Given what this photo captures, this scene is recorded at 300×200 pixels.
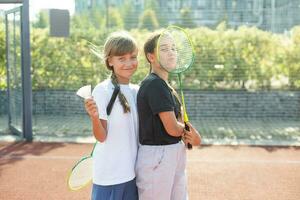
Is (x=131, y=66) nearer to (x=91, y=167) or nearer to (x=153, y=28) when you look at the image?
(x=91, y=167)

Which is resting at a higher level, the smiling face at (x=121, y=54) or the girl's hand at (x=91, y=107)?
the smiling face at (x=121, y=54)

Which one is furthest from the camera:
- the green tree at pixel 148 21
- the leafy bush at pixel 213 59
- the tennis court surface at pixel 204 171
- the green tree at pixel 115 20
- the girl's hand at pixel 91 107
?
the green tree at pixel 115 20

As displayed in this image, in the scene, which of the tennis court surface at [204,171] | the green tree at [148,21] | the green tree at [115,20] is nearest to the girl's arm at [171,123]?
the tennis court surface at [204,171]

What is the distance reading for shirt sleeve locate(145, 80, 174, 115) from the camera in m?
2.48

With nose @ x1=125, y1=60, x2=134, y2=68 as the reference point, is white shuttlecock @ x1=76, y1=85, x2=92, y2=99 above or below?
below

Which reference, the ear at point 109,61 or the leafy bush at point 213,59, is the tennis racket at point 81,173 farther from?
the leafy bush at point 213,59

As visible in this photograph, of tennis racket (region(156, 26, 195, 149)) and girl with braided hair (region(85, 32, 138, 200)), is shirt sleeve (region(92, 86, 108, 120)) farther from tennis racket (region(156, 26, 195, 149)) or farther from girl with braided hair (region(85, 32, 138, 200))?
tennis racket (region(156, 26, 195, 149))

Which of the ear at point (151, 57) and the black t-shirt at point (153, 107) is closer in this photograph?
the black t-shirt at point (153, 107)

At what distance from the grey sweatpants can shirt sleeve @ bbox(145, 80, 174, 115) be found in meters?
0.22

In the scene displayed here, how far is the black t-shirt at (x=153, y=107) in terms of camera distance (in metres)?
2.49

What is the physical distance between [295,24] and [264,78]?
1.16 metres

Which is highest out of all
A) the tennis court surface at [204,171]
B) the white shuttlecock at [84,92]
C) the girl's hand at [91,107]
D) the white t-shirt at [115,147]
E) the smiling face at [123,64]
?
the smiling face at [123,64]

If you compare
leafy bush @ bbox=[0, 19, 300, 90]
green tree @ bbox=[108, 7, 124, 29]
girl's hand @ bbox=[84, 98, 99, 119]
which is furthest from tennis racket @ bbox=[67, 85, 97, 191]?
green tree @ bbox=[108, 7, 124, 29]

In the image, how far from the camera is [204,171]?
552 cm
